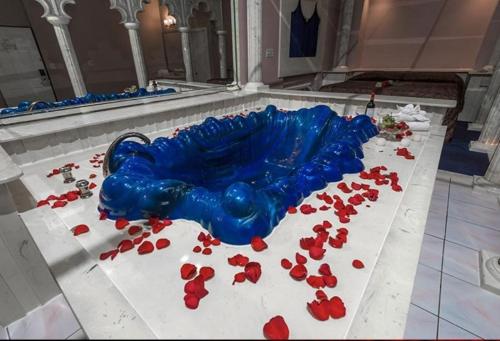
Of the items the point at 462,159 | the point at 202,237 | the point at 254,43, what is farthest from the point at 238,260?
the point at 462,159

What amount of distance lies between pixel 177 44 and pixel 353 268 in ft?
8.52

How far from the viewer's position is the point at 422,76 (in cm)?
480

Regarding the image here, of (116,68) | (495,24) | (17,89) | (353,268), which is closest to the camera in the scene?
(353,268)

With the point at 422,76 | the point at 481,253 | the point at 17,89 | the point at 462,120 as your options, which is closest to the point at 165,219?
the point at 17,89

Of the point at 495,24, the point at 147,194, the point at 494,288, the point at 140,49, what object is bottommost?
the point at 494,288

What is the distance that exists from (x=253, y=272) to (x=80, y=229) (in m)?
0.68

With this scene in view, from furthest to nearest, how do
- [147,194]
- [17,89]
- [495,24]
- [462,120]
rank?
[462,120], [495,24], [17,89], [147,194]

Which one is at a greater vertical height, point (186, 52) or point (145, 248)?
point (186, 52)

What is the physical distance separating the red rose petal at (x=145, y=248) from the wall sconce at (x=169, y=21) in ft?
7.24

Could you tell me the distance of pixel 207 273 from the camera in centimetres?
71

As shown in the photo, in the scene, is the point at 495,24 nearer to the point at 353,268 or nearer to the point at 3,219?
the point at 353,268

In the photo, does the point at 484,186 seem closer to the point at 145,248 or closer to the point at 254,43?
the point at 254,43

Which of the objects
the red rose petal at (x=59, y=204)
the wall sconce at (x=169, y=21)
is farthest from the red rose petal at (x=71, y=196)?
the wall sconce at (x=169, y=21)

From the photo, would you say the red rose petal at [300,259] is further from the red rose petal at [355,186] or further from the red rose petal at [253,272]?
the red rose petal at [355,186]
